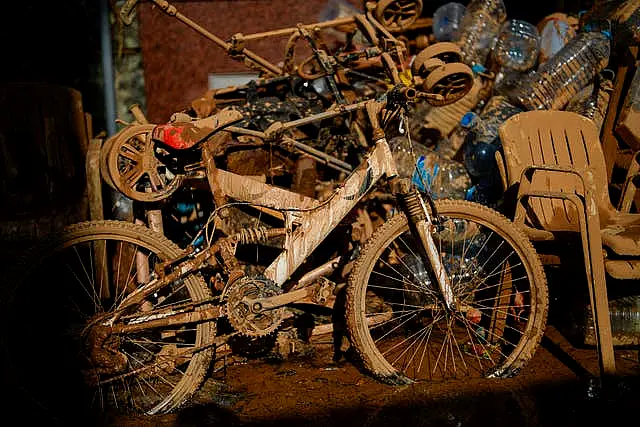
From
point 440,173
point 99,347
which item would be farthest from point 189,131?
point 440,173

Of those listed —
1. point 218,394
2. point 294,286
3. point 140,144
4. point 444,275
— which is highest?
point 140,144

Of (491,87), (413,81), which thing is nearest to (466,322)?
(413,81)

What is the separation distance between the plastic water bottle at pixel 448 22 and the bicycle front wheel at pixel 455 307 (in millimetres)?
2515

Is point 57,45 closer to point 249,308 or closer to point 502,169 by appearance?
point 249,308

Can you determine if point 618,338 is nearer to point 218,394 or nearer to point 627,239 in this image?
point 627,239

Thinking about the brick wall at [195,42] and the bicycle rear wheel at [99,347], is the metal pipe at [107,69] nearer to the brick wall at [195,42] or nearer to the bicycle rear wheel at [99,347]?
the brick wall at [195,42]

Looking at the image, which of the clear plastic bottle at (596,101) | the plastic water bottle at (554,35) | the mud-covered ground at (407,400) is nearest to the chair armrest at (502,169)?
the mud-covered ground at (407,400)

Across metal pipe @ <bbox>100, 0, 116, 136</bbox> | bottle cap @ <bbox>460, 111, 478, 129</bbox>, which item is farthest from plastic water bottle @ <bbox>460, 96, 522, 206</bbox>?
metal pipe @ <bbox>100, 0, 116, 136</bbox>

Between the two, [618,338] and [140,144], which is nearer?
[140,144]

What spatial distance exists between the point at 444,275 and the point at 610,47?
3046 millimetres

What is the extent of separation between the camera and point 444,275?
313cm

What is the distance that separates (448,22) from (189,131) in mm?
3744

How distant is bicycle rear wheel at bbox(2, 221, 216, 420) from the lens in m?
2.84

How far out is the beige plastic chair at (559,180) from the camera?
3.29 metres
